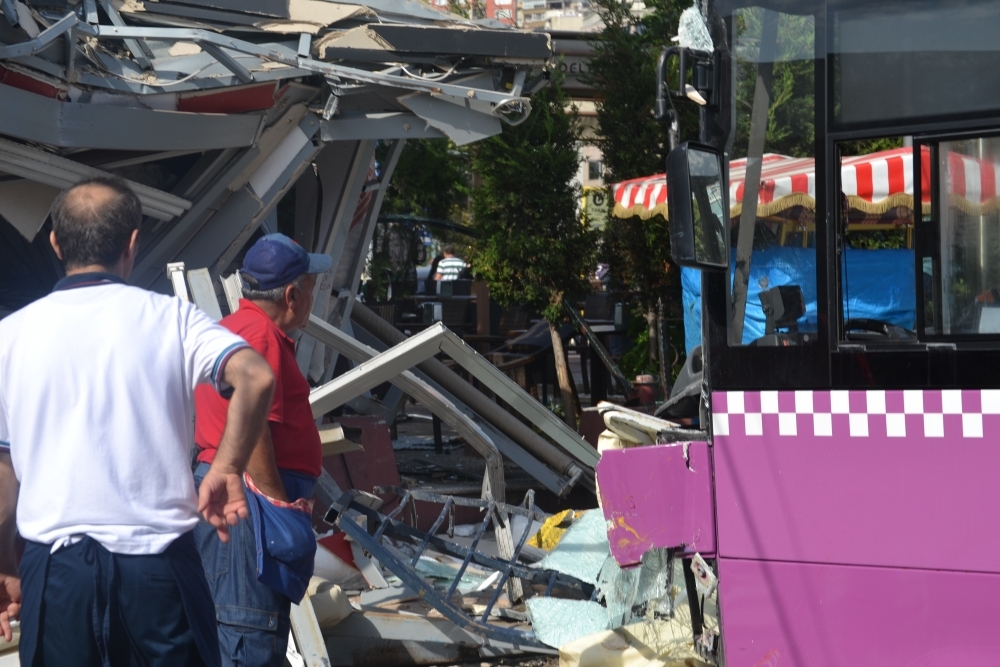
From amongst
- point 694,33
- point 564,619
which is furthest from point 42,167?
point 694,33

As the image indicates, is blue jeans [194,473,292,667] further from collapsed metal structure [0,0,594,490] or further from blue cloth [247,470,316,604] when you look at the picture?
collapsed metal structure [0,0,594,490]

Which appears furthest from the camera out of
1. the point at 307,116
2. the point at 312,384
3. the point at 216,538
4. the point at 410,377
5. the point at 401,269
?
the point at 401,269

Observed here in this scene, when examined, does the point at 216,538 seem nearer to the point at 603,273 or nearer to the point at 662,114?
the point at 662,114

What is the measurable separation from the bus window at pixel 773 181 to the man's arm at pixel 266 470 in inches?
57.3

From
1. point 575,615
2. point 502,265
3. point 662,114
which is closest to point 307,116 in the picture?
point 502,265

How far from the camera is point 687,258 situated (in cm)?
311

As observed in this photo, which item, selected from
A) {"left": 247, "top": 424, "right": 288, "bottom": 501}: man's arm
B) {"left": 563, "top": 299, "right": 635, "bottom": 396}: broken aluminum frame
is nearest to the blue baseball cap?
{"left": 247, "top": 424, "right": 288, "bottom": 501}: man's arm

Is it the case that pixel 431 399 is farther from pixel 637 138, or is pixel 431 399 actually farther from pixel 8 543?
pixel 637 138

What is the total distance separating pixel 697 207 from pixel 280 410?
1409mm

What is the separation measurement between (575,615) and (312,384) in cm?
393

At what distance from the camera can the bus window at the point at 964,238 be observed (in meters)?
3.04

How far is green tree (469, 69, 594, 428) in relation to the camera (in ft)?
31.8

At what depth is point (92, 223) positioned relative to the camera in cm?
249

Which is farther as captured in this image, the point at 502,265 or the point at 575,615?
the point at 502,265
